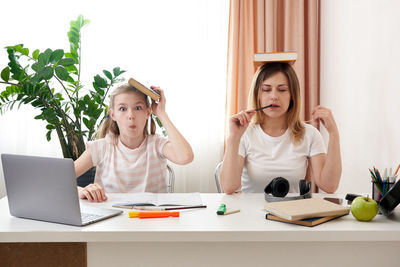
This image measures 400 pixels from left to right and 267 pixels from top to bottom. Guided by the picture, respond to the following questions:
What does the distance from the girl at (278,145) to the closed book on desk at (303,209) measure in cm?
51

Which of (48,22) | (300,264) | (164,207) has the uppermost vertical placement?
(48,22)

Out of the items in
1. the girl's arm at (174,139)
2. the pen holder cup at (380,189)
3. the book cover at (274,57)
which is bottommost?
the pen holder cup at (380,189)

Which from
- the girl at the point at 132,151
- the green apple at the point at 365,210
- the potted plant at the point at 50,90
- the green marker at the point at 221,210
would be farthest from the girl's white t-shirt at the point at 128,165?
the green apple at the point at 365,210

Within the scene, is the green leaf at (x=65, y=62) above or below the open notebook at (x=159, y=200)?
above

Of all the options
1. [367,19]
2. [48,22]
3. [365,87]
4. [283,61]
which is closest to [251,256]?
[283,61]

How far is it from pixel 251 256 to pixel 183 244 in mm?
192

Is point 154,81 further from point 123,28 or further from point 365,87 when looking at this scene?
point 365,87

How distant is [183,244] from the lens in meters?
1.07

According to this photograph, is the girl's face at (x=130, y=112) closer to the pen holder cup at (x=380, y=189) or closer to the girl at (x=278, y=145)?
the girl at (x=278, y=145)

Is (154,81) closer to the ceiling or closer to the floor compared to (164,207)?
closer to the ceiling

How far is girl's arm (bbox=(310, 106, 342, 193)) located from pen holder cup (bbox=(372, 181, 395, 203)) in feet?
1.42

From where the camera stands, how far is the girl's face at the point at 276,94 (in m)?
1.77

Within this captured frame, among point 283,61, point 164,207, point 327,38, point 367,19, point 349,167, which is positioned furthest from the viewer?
point 327,38

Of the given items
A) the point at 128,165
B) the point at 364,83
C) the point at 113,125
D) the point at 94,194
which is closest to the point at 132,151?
the point at 128,165
